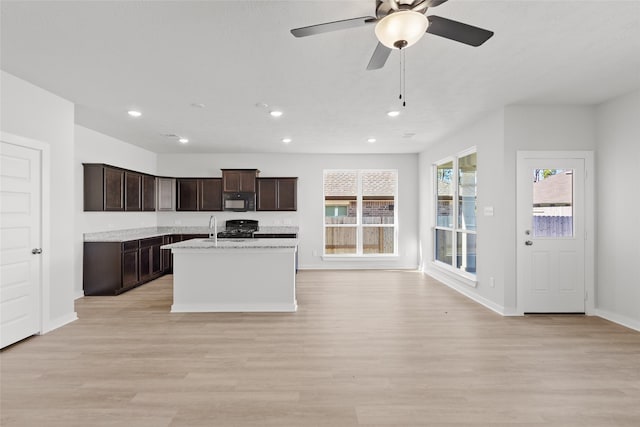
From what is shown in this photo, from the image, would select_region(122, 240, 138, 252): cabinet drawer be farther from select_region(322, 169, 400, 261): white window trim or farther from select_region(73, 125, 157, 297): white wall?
select_region(322, 169, 400, 261): white window trim

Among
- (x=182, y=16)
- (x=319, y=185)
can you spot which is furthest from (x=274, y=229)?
(x=182, y=16)

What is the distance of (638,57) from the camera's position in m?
2.87

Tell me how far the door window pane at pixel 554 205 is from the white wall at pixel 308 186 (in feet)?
11.3

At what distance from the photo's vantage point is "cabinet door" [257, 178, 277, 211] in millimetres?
7211

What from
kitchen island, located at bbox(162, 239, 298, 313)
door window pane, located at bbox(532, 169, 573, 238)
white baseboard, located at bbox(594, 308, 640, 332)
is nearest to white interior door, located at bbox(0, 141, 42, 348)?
kitchen island, located at bbox(162, 239, 298, 313)

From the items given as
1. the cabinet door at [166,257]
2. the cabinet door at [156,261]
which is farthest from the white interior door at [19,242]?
the cabinet door at [166,257]

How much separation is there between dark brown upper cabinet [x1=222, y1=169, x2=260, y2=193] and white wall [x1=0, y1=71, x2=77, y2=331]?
129 inches

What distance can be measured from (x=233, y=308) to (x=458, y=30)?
12.9ft

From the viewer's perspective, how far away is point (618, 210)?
3924 mm

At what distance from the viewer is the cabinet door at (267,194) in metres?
7.21

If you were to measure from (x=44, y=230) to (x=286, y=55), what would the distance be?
127 inches

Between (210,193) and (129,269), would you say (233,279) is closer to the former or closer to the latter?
(129,269)

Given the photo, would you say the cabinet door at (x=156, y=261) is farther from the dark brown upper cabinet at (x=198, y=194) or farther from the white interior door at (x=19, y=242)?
the white interior door at (x=19, y=242)

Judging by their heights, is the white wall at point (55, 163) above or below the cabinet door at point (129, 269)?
above
